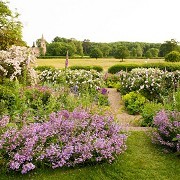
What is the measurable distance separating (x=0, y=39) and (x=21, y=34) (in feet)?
18.5

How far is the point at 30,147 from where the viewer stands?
14.0 feet

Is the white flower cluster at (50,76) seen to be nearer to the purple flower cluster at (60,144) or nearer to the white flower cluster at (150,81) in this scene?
the white flower cluster at (150,81)

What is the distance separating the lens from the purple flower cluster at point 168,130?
5055mm

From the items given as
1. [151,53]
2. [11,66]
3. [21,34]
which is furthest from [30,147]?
[151,53]

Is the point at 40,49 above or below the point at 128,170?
above

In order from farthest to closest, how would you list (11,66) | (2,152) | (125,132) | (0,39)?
1. (0,39)
2. (11,66)
3. (125,132)
4. (2,152)

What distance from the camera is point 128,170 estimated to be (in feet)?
14.8

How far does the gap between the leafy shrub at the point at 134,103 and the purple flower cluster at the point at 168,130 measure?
15.9 feet

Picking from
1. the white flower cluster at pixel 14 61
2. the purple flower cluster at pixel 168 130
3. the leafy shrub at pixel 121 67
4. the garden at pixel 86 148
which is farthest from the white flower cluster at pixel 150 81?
the leafy shrub at pixel 121 67

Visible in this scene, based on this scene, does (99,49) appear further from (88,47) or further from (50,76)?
(50,76)

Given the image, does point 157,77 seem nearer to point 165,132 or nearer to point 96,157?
point 165,132

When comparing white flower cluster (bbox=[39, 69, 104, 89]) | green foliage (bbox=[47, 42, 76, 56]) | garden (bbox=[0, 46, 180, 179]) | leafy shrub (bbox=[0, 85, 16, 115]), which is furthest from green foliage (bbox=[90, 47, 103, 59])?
garden (bbox=[0, 46, 180, 179])

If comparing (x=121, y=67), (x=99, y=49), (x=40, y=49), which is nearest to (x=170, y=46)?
(x=99, y=49)

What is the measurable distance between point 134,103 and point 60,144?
21.5 ft
